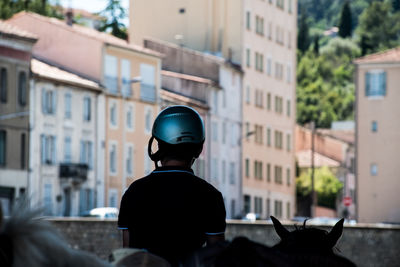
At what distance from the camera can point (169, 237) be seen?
3.94 metres

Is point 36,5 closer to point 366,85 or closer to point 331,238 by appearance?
point 366,85

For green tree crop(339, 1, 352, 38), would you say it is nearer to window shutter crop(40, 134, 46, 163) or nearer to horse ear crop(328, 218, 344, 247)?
window shutter crop(40, 134, 46, 163)

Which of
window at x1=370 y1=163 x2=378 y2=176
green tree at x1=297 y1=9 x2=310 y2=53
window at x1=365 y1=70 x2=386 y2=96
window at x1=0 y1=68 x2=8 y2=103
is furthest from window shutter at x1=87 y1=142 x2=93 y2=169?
green tree at x1=297 y1=9 x2=310 y2=53

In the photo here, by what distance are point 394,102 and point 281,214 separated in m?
11.7

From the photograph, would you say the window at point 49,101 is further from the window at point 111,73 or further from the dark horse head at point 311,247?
the dark horse head at point 311,247

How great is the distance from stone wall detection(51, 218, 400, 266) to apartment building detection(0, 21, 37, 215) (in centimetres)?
1119

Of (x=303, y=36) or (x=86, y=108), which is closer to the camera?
(x=86, y=108)

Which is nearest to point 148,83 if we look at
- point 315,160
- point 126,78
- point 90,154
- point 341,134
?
point 126,78

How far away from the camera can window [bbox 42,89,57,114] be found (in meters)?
60.2

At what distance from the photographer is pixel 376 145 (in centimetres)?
7888

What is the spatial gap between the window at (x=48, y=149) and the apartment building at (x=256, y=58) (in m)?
17.7

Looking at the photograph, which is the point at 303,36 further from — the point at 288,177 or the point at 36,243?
the point at 36,243

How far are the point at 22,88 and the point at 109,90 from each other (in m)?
8.31

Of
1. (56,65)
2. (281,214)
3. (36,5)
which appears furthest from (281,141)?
(56,65)
